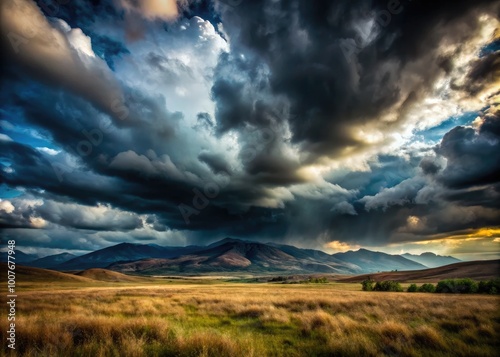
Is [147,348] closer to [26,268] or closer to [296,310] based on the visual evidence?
[296,310]

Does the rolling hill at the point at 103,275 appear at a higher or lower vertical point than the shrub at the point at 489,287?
lower

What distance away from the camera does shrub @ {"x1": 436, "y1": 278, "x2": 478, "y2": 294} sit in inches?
1714

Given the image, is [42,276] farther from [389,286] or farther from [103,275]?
[389,286]

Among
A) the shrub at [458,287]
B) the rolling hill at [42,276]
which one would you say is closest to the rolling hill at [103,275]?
the rolling hill at [42,276]

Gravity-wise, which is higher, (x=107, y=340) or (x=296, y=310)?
(x=107, y=340)

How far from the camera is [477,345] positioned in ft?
33.6

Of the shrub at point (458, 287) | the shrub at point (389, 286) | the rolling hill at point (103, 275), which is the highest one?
the shrub at point (458, 287)

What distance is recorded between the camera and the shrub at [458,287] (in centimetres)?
4353

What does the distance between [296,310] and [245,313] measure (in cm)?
408

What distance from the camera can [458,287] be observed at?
46250mm

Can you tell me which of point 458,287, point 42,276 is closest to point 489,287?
point 458,287

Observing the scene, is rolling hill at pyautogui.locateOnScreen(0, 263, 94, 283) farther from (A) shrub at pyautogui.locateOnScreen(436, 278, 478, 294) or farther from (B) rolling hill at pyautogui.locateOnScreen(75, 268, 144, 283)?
(A) shrub at pyautogui.locateOnScreen(436, 278, 478, 294)

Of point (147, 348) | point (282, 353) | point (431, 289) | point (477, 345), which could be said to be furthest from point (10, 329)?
point (431, 289)

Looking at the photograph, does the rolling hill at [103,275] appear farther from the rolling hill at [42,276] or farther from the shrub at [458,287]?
the shrub at [458,287]
